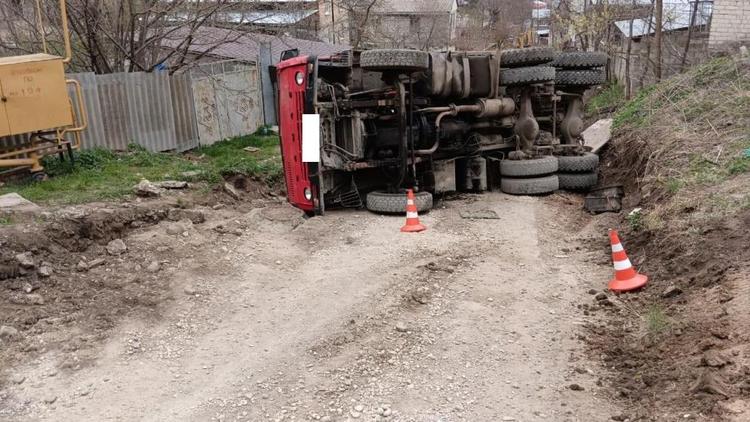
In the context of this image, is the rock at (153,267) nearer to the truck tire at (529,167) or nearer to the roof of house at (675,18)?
the truck tire at (529,167)

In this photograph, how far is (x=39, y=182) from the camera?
9.01 metres

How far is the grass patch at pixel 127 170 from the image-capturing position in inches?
329

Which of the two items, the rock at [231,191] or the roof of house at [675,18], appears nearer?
the rock at [231,191]

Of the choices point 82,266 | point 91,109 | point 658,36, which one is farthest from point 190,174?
point 658,36

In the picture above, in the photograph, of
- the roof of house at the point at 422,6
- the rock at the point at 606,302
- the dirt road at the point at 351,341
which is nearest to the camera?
the dirt road at the point at 351,341

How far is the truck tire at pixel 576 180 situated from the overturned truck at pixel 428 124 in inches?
0.6

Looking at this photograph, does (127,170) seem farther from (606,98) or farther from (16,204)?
(606,98)

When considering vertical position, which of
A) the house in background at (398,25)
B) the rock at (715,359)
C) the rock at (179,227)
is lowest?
the rock at (715,359)

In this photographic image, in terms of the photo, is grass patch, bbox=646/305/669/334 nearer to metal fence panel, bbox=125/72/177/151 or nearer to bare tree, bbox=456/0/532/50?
metal fence panel, bbox=125/72/177/151

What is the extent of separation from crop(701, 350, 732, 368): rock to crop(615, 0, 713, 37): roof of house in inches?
625

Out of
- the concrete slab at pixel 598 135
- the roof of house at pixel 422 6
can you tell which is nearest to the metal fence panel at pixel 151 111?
the concrete slab at pixel 598 135

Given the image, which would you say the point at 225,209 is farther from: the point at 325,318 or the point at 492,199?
the point at 325,318

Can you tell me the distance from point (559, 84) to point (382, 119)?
134 inches

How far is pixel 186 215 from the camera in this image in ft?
26.2
